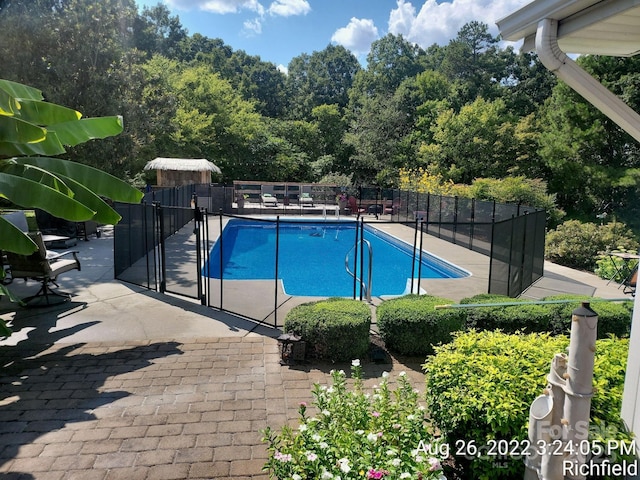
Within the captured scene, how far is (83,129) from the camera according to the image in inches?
211

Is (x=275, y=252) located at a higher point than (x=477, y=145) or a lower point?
lower

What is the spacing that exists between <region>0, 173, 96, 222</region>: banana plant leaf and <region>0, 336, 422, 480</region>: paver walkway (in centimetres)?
182

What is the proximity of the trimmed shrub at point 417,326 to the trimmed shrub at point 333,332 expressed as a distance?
0.33 meters

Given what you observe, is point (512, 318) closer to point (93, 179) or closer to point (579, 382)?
point (579, 382)

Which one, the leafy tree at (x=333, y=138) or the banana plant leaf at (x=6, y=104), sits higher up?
the leafy tree at (x=333, y=138)

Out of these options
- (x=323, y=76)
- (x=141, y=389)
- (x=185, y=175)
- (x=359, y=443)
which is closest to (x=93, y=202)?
(x=141, y=389)

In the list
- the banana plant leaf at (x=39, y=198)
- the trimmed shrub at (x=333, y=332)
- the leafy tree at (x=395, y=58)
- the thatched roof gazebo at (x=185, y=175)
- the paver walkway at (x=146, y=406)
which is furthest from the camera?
the leafy tree at (x=395, y=58)

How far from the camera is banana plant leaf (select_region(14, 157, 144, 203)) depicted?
5.32 m

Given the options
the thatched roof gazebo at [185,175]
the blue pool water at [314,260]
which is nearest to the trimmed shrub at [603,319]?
the blue pool water at [314,260]

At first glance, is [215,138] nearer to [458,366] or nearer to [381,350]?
[381,350]

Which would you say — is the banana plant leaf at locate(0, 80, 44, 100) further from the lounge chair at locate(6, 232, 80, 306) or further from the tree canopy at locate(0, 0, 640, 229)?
the tree canopy at locate(0, 0, 640, 229)

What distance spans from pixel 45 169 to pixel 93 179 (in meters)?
0.55

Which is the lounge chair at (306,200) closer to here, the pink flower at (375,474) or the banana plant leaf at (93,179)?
the banana plant leaf at (93,179)

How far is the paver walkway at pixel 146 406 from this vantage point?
10.8 ft
